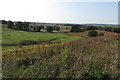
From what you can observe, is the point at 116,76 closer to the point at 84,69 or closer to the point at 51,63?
the point at 84,69

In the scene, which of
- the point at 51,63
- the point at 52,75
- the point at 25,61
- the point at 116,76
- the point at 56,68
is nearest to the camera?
the point at 116,76

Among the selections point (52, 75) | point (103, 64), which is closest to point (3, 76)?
point (52, 75)

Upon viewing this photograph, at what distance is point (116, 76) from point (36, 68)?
301cm

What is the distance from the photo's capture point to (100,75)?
428cm

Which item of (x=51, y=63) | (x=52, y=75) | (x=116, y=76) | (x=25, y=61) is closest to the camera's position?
(x=116, y=76)

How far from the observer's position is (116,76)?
423cm

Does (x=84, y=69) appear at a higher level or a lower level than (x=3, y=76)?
higher

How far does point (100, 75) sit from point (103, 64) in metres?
0.81

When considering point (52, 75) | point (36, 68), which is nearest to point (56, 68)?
point (52, 75)

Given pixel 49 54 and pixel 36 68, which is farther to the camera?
pixel 49 54

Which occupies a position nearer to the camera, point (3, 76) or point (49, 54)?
point (3, 76)

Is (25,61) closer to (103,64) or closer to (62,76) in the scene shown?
(62,76)

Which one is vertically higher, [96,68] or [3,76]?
[96,68]

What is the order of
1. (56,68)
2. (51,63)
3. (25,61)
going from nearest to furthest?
(56,68), (51,63), (25,61)
